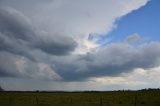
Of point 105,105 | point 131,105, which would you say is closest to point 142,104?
point 131,105

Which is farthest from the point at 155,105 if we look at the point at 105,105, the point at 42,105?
the point at 42,105

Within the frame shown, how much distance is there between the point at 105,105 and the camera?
171 ft

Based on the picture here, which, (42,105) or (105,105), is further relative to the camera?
(42,105)

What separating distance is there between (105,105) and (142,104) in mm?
6657

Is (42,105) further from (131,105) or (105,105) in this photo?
(131,105)

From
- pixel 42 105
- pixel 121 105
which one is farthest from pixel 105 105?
pixel 42 105

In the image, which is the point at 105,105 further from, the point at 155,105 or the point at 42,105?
the point at 42,105

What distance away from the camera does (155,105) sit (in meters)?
51.0

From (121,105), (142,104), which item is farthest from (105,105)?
(142,104)

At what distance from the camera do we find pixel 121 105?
52.6 m

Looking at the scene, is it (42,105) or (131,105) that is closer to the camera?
(131,105)

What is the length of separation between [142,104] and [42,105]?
17.5 m

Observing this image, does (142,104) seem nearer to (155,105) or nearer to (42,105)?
(155,105)

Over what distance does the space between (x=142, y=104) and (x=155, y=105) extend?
3.15m
